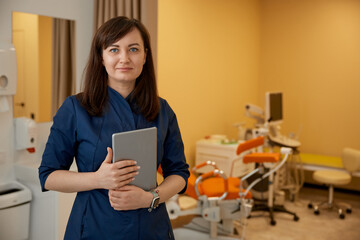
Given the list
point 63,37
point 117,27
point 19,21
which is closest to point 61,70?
point 63,37

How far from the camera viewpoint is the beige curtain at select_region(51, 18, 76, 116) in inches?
124

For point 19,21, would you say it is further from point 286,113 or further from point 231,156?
point 286,113

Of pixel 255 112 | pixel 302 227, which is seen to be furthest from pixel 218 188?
pixel 255 112

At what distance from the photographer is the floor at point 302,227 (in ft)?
12.2

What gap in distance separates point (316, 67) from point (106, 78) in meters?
4.59

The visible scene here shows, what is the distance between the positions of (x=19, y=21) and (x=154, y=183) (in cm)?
213

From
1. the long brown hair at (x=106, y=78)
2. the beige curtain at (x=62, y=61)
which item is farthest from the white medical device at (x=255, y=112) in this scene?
the long brown hair at (x=106, y=78)

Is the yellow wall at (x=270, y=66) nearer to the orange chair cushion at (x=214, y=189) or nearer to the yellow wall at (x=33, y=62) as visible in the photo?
the orange chair cushion at (x=214, y=189)

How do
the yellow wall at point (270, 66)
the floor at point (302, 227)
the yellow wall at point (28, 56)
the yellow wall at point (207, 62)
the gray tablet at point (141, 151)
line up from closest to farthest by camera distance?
the gray tablet at point (141, 151)
the yellow wall at point (28, 56)
the floor at point (302, 227)
the yellow wall at point (207, 62)
the yellow wall at point (270, 66)

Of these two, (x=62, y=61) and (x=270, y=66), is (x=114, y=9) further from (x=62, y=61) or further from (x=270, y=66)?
(x=270, y=66)

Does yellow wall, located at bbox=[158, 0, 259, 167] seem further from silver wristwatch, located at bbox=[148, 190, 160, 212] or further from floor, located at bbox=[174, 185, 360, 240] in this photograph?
silver wristwatch, located at bbox=[148, 190, 160, 212]

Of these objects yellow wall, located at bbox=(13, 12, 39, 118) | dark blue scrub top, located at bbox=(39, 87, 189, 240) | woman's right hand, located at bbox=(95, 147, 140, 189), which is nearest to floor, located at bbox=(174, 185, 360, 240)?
yellow wall, located at bbox=(13, 12, 39, 118)

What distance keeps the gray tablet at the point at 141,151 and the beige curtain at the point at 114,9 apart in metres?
2.04

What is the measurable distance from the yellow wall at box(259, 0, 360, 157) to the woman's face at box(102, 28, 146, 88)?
14.8 feet
